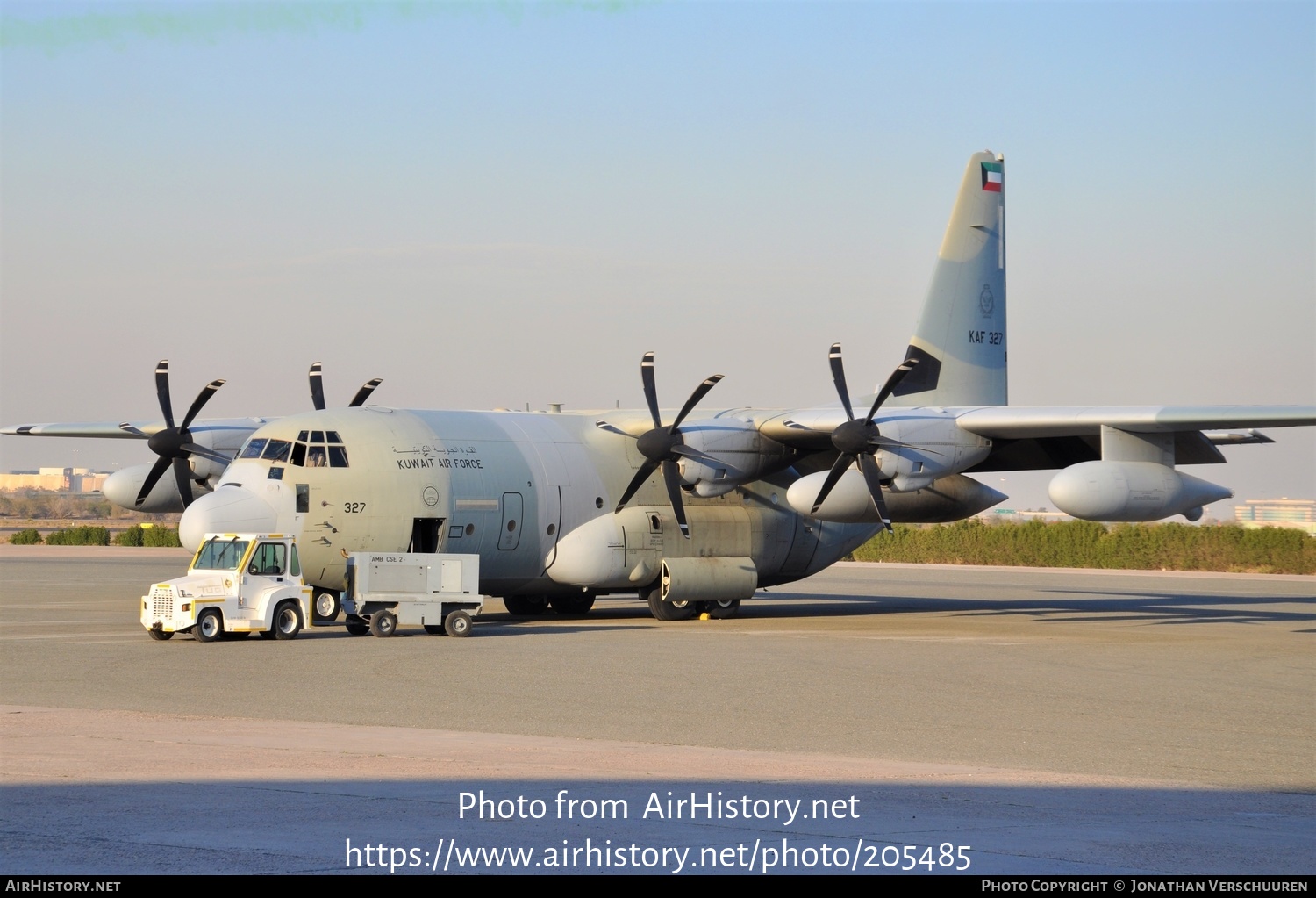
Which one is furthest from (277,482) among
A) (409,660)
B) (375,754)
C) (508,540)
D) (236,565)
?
(375,754)

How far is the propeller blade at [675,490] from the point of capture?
1159 inches

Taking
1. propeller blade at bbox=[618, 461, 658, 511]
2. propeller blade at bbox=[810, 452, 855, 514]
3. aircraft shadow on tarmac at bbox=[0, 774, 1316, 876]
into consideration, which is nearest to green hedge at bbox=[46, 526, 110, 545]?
propeller blade at bbox=[618, 461, 658, 511]

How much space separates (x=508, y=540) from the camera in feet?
93.0

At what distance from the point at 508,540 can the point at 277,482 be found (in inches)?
180

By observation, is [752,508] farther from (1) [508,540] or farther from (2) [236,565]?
(2) [236,565]

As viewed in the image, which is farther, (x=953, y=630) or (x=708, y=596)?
(x=708, y=596)

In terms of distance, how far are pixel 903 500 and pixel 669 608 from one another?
202 inches

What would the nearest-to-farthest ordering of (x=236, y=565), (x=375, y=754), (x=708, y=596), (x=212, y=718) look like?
(x=375, y=754) < (x=212, y=718) < (x=236, y=565) < (x=708, y=596)

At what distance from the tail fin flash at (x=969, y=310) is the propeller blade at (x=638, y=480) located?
6747 mm

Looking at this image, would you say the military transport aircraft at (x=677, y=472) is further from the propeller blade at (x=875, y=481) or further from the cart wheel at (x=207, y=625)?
the cart wheel at (x=207, y=625)

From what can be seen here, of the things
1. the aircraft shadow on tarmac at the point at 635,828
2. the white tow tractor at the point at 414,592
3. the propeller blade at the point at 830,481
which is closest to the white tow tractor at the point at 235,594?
the white tow tractor at the point at 414,592

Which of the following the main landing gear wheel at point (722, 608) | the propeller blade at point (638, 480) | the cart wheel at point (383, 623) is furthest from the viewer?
the main landing gear wheel at point (722, 608)

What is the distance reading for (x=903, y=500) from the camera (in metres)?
30.2

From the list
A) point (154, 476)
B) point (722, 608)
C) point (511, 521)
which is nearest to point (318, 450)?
point (511, 521)
